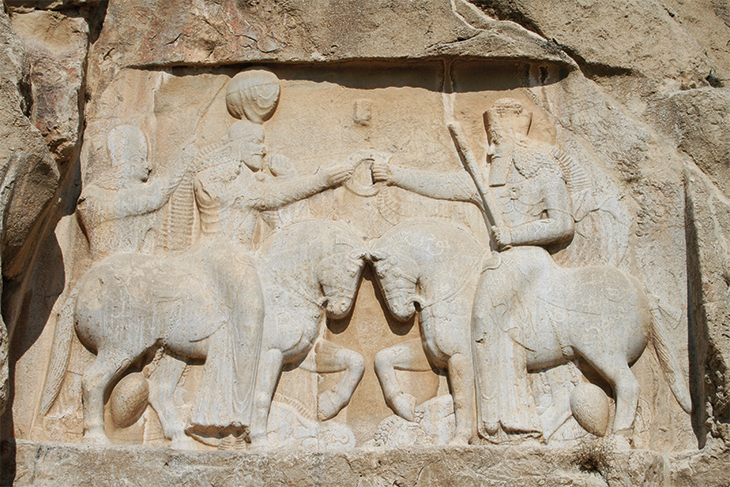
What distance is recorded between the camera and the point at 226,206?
18.2 ft

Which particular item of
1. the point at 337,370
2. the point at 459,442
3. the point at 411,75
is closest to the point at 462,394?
the point at 459,442

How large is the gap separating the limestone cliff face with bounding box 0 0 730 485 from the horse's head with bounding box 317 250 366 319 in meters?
Result: 0.19

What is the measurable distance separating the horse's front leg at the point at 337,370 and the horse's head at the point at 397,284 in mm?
321

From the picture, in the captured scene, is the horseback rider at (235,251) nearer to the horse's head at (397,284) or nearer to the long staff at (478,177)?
the horse's head at (397,284)

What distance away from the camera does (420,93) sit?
583 centimetres

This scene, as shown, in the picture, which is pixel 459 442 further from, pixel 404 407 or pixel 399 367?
pixel 399 367

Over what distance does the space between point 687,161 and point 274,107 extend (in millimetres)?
2242

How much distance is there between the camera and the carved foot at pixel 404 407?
528cm

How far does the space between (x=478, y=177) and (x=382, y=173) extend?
0.52m

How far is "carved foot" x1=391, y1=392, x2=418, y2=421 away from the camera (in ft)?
17.3

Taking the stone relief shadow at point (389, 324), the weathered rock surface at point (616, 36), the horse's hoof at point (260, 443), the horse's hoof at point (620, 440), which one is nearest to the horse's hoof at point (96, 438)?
the horse's hoof at point (260, 443)

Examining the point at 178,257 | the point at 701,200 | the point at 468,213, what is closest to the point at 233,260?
the point at 178,257

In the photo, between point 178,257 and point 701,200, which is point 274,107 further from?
point 701,200

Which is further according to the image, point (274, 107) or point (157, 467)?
point (274, 107)
